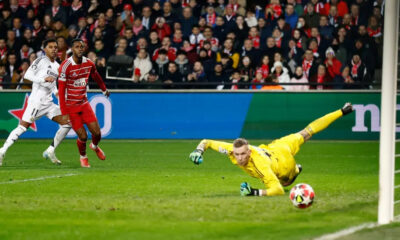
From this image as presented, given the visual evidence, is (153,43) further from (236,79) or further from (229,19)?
(236,79)

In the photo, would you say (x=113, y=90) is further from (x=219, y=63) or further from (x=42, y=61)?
(x=42, y=61)

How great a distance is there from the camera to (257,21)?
22156mm

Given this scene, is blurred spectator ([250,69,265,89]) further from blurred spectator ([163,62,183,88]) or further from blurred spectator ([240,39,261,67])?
blurred spectator ([163,62,183,88])

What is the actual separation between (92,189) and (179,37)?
11021mm

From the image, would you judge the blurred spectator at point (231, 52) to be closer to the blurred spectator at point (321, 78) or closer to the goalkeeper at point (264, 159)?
the blurred spectator at point (321, 78)

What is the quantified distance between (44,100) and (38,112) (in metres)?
0.26

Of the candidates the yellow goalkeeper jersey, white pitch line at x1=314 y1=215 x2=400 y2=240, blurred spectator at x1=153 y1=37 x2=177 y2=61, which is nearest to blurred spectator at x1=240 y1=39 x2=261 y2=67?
blurred spectator at x1=153 y1=37 x2=177 y2=61

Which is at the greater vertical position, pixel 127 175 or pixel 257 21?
pixel 257 21

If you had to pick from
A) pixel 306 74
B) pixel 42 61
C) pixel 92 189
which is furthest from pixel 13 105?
pixel 92 189

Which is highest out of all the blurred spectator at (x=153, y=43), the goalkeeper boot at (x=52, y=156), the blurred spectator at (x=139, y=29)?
the blurred spectator at (x=139, y=29)

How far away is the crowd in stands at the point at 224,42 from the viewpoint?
21141mm

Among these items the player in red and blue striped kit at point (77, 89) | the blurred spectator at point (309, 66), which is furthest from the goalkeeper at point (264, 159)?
the blurred spectator at point (309, 66)

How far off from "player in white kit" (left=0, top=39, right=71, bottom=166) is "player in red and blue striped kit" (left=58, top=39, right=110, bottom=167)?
0.44 m

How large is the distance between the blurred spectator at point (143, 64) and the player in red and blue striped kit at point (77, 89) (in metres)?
6.42
